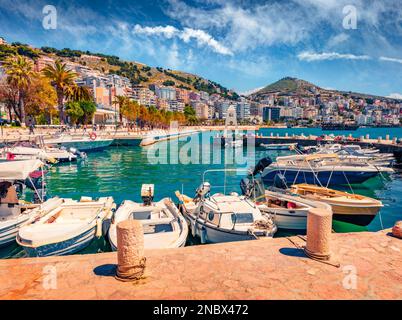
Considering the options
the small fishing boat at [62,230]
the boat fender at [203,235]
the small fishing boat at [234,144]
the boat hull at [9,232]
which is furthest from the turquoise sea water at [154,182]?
the small fishing boat at [234,144]

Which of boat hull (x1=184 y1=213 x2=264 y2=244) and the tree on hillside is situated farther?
the tree on hillside

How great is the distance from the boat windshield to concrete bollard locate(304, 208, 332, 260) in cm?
445

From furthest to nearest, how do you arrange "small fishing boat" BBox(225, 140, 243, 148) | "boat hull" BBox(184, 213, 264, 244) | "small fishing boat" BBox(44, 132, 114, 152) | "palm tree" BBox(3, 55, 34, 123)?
"small fishing boat" BBox(225, 140, 243, 148)
"palm tree" BBox(3, 55, 34, 123)
"small fishing boat" BBox(44, 132, 114, 152)
"boat hull" BBox(184, 213, 264, 244)

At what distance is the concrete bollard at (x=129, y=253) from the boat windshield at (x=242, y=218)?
5.81 m

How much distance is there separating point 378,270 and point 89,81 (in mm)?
165009

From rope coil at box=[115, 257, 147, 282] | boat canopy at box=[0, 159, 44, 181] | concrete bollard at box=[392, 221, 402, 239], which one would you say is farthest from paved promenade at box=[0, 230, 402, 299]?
boat canopy at box=[0, 159, 44, 181]

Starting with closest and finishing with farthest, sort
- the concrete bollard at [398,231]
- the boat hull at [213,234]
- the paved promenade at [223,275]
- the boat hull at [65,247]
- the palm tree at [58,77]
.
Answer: the paved promenade at [223,275] → the concrete bollard at [398,231] → the boat hull at [65,247] → the boat hull at [213,234] → the palm tree at [58,77]

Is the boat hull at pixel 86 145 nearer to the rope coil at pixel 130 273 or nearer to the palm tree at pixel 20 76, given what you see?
the palm tree at pixel 20 76

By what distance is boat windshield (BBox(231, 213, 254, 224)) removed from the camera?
35.2ft

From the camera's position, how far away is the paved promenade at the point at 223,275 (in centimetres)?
490

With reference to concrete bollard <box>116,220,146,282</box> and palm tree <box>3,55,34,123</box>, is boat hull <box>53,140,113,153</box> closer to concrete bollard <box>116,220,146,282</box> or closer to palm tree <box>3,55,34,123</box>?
palm tree <box>3,55,34,123</box>

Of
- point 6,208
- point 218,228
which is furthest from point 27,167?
point 218,228

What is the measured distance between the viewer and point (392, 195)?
2083cm
